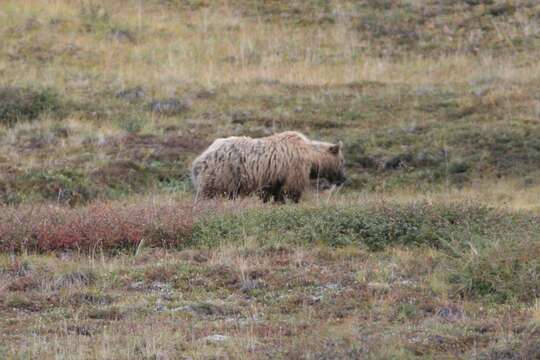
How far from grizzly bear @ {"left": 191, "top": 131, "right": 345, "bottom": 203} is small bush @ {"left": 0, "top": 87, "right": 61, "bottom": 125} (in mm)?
7259

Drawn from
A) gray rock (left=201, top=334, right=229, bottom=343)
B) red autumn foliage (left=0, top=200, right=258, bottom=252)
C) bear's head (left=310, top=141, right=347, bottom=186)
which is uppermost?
gray rock (left=201, top=334, right=229, bottom=343)

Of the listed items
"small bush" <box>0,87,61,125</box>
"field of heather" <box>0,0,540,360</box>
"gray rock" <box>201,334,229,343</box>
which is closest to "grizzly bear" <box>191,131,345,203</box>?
"field of heather" <box>0,0,540,360</box>

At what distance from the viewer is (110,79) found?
87.5 feet

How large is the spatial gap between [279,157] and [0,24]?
15.5 meters

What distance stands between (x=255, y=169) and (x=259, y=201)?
47.5 inches

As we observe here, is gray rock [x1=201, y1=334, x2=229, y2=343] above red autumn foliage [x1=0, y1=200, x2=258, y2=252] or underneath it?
above

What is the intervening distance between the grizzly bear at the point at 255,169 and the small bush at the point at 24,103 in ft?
23.8

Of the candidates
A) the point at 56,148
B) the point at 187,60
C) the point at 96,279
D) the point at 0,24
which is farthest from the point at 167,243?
the point at 0,24

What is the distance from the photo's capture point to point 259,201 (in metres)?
16.3

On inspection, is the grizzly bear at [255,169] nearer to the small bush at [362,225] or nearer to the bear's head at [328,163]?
the bear's head at [328,163]

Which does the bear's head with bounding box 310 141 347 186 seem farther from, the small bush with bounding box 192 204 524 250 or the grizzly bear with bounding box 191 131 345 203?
the small bush with bounding box 192 204 524 250

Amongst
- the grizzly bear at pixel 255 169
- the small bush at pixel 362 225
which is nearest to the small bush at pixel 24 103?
the grizzly bear at pixel 255 169

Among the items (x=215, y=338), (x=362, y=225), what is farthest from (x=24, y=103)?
(x=215, y=338)

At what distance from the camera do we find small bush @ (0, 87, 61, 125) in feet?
76.8
